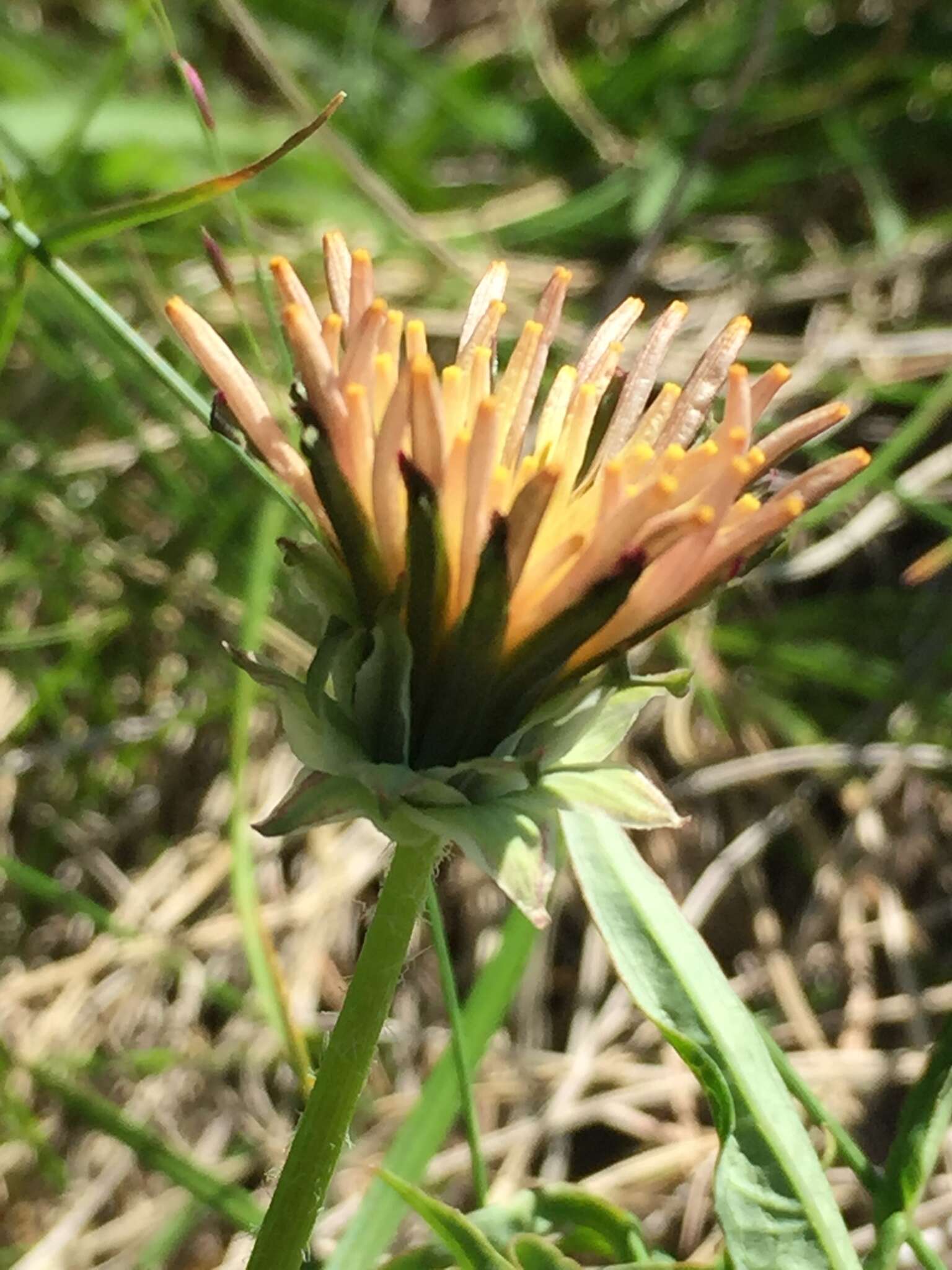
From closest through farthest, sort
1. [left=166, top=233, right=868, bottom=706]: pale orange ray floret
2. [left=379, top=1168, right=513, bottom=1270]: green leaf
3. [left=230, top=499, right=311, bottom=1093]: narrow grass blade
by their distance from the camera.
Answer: [left=166, top=233, right=868, bottom=706]: pale orange ray floret < [left=379, top=1168, right=513, bottom=1270]: green leaf < [left=230, top=499, right=311, bottom=1093]: narrow grass blade

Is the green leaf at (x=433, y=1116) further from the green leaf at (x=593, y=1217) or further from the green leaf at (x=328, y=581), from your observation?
the green leaf at (x=328, y=581)

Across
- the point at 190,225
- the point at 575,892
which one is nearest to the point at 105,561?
the point at 190,225

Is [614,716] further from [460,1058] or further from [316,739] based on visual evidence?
[460,1058]

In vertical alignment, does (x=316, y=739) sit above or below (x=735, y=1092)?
above

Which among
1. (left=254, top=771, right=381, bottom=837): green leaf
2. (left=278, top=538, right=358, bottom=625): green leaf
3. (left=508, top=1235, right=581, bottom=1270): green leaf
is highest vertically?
(left=278, top=538, right=358, bottom=625): green leaf

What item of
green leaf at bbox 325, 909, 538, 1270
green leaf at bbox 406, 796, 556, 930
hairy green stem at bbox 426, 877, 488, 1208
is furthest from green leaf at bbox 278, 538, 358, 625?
green leaf at bbox 325, 909, 538, 1270

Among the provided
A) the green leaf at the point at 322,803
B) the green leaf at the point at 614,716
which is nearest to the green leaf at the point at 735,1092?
the green leaf at the point at 614,716

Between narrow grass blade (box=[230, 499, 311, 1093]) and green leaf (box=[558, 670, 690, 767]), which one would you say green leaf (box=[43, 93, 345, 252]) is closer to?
narrow grass blade (box=[230, 499, 311, 1093])

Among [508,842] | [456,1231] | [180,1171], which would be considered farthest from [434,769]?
[180,1171]
